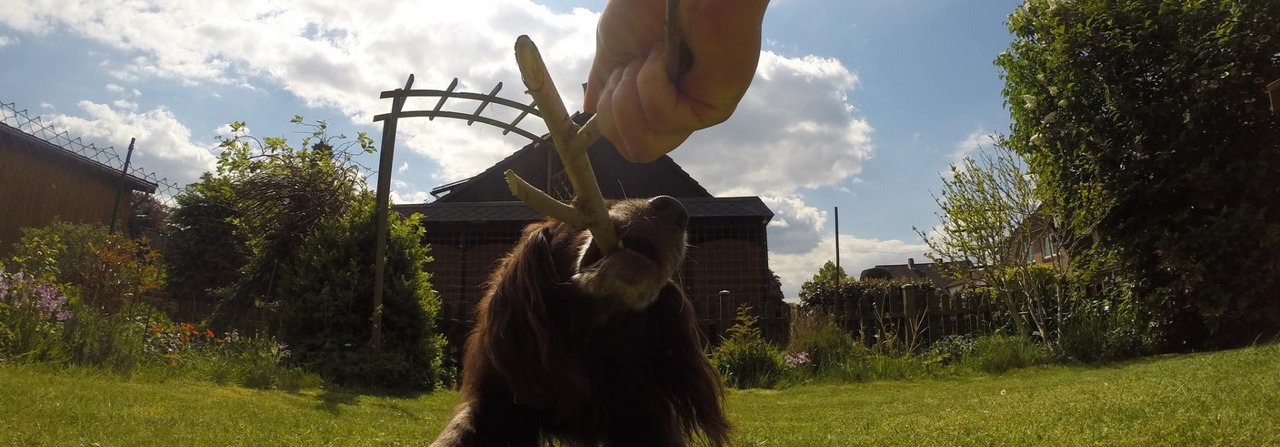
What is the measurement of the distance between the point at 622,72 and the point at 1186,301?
10.1 meters

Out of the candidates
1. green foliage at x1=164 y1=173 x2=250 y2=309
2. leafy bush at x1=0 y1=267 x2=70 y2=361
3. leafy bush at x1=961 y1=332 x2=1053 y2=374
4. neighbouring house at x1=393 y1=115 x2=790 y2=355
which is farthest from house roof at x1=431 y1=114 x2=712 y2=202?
leafy bush at x1=0 y1=267 x2=70 y2=361

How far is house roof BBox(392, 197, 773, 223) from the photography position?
13345mm

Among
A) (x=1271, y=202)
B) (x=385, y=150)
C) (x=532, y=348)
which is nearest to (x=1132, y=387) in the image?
(x=532, y=348)

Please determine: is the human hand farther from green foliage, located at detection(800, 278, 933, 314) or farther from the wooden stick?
green foliage, located at detection(800, 278, 933, 314)

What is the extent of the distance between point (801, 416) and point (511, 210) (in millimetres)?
9488

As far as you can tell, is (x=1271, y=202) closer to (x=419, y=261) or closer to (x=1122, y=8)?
(x=1122, y=8)

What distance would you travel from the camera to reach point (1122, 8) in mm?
9172

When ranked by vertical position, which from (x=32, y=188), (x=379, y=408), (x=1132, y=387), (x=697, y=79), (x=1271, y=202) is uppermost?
(x=32, y=188)

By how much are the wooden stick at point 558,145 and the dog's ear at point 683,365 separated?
108 cm

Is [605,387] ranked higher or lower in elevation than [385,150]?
lower

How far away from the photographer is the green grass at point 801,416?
2914 millimetres

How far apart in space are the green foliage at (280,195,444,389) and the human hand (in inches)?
291

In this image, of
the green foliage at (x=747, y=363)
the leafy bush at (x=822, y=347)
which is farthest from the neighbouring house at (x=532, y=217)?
the green foliage at (x=747, y=363)

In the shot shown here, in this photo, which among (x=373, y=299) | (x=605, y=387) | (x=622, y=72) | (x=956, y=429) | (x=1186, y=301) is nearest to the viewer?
(x=622, y=72)
